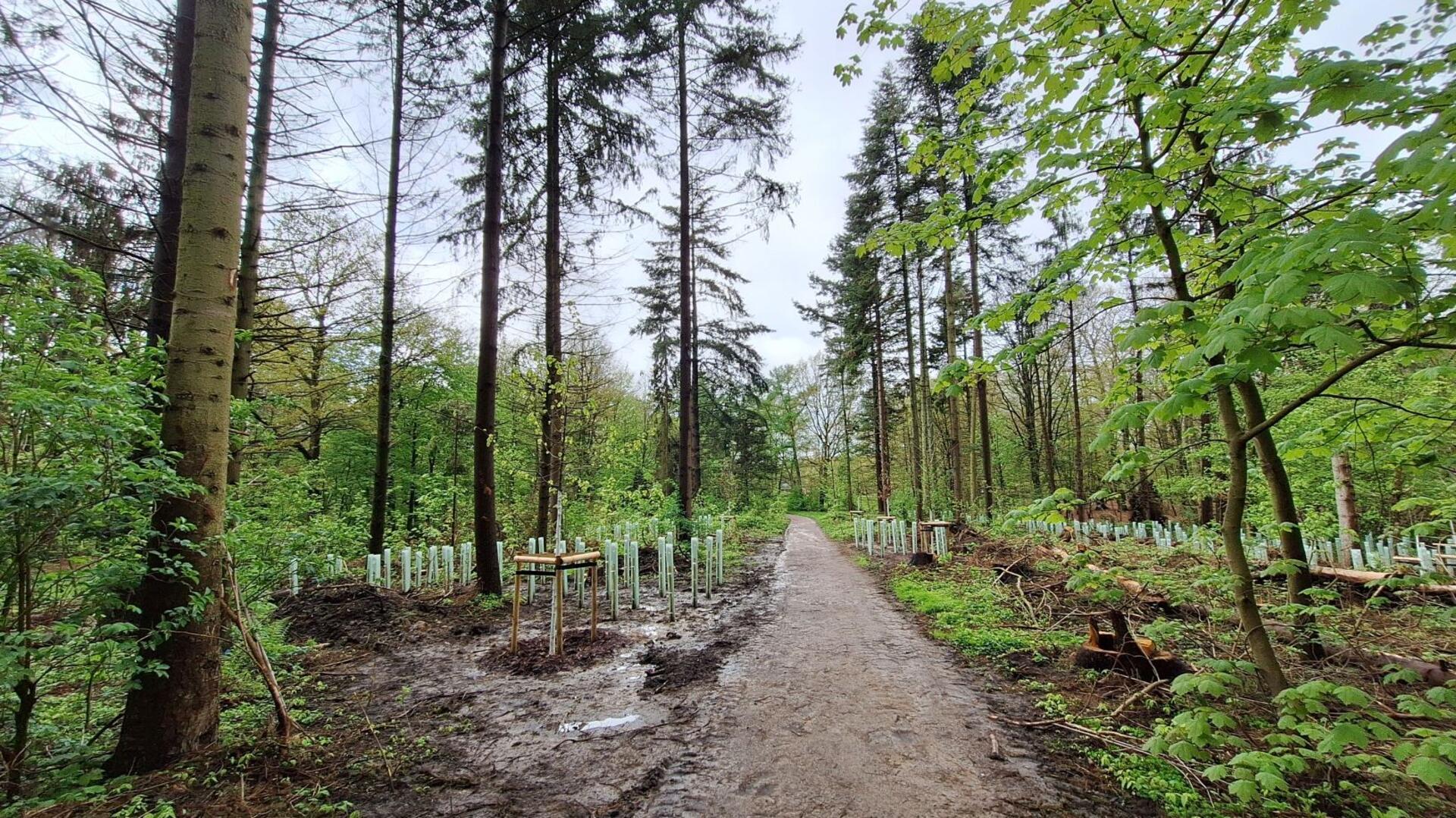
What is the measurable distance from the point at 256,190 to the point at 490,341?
9.33 ft

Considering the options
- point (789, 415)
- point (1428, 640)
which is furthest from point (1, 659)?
point (789, 415)

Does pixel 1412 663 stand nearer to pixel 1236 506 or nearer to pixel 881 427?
pixel 1236 506

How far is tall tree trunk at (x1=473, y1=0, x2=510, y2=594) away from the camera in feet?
22.9

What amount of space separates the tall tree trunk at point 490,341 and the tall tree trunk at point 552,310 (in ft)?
3.13

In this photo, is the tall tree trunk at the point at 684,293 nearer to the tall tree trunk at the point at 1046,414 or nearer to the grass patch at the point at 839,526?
the grass patch at the point at 839,526

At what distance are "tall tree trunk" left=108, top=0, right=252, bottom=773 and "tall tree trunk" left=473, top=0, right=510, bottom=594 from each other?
4172mm

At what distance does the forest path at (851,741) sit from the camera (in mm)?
2465

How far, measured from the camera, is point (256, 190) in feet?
18.3

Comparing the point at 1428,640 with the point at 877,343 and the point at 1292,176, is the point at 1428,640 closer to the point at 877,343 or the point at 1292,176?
the point at 1292,176

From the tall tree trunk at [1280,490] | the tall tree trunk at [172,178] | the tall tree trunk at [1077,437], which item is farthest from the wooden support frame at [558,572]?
the tall tree trunk at [1077,437]

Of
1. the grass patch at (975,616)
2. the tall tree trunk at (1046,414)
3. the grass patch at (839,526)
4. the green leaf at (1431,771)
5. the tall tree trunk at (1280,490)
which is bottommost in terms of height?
the grass patch at (839,526)

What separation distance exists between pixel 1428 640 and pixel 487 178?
1122cm

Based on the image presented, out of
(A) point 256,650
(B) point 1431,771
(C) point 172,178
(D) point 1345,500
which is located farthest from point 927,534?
(C) point 172,178

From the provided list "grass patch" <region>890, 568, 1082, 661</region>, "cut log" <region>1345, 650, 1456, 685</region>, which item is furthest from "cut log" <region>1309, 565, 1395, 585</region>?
"grass patch" <region>890, 568, 1082, 661</region>
